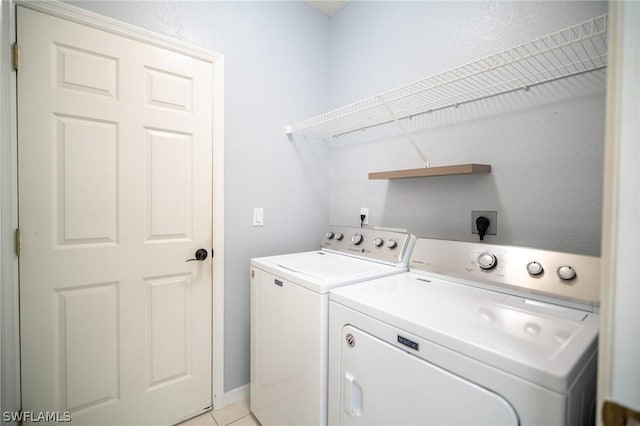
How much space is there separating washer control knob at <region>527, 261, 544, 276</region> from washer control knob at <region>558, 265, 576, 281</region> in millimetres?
55

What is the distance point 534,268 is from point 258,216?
1518mm

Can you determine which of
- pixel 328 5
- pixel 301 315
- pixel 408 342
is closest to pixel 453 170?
pixel 408 342

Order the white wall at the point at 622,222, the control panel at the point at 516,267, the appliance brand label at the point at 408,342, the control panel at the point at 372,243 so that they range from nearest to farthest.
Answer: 1. the white wall at the point at 622,222
2. the appliance brand label at the point at 408,342
3. the control panel at the point at 516,267
4. the control panel at the point at 372,243

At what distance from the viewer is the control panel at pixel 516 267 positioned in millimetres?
990

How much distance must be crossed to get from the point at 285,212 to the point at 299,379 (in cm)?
111

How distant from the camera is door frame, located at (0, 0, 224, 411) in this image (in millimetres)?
1242

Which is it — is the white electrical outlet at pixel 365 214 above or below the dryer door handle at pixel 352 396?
above

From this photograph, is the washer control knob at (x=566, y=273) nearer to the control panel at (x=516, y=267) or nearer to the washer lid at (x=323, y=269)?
the control panel at (x=516, y=267)

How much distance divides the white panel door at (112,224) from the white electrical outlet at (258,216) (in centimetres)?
30

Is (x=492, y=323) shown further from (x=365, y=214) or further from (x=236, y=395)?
(x=236, y=395)

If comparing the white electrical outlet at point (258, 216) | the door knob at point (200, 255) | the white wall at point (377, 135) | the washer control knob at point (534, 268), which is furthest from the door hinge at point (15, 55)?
the washer control knob at point (534, 268)

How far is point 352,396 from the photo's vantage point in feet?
3.58

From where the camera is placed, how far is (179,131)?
169cm

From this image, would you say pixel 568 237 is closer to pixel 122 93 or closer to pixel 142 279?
pixel 142 279
